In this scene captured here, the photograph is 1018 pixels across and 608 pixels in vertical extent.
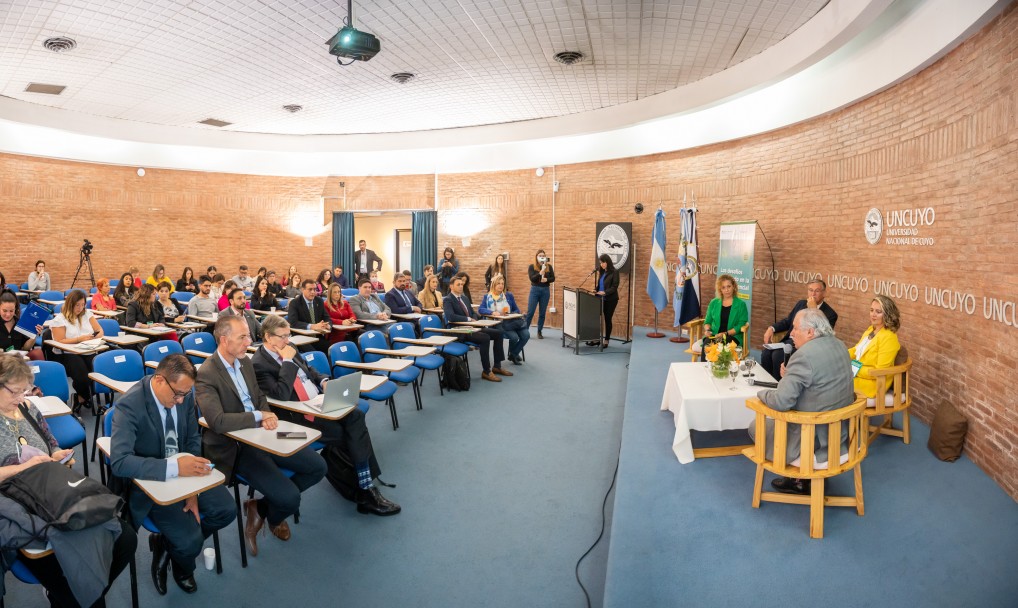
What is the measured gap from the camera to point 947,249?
15.7 feet

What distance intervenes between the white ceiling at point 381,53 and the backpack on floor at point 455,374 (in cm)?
407

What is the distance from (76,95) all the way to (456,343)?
835cm

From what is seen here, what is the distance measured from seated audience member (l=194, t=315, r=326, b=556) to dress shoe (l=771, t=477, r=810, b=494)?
10.3 ft

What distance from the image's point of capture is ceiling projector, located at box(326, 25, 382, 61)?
5641mm

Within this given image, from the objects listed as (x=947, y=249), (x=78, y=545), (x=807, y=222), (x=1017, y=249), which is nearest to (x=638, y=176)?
(x=807, y=222)

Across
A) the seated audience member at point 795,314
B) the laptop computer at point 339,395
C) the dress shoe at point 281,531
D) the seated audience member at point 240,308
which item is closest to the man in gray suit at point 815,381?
the seated audience member at point 795,314

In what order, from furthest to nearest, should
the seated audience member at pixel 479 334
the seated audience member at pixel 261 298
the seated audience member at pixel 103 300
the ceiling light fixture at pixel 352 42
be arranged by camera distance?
the seated audience member at pixel 261 298 < the seated audience member at pixel 103 300 < the seated audience member at pixel 479 334 < the ceiling light fixture at pixel 352 42

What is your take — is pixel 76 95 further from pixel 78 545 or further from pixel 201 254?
pixel 78 545

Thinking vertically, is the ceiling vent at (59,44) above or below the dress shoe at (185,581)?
above

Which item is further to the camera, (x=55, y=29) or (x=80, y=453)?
(x=55, y=29)

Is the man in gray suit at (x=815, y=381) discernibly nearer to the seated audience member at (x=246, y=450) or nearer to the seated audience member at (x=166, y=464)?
the seated audience member at (x=246, y=450)

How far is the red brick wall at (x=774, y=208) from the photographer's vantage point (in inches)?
165

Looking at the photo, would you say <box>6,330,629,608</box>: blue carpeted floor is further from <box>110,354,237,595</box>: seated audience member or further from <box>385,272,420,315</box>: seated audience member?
<box>385,272,420,315</box>: seated audience member

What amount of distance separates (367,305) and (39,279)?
764cm
